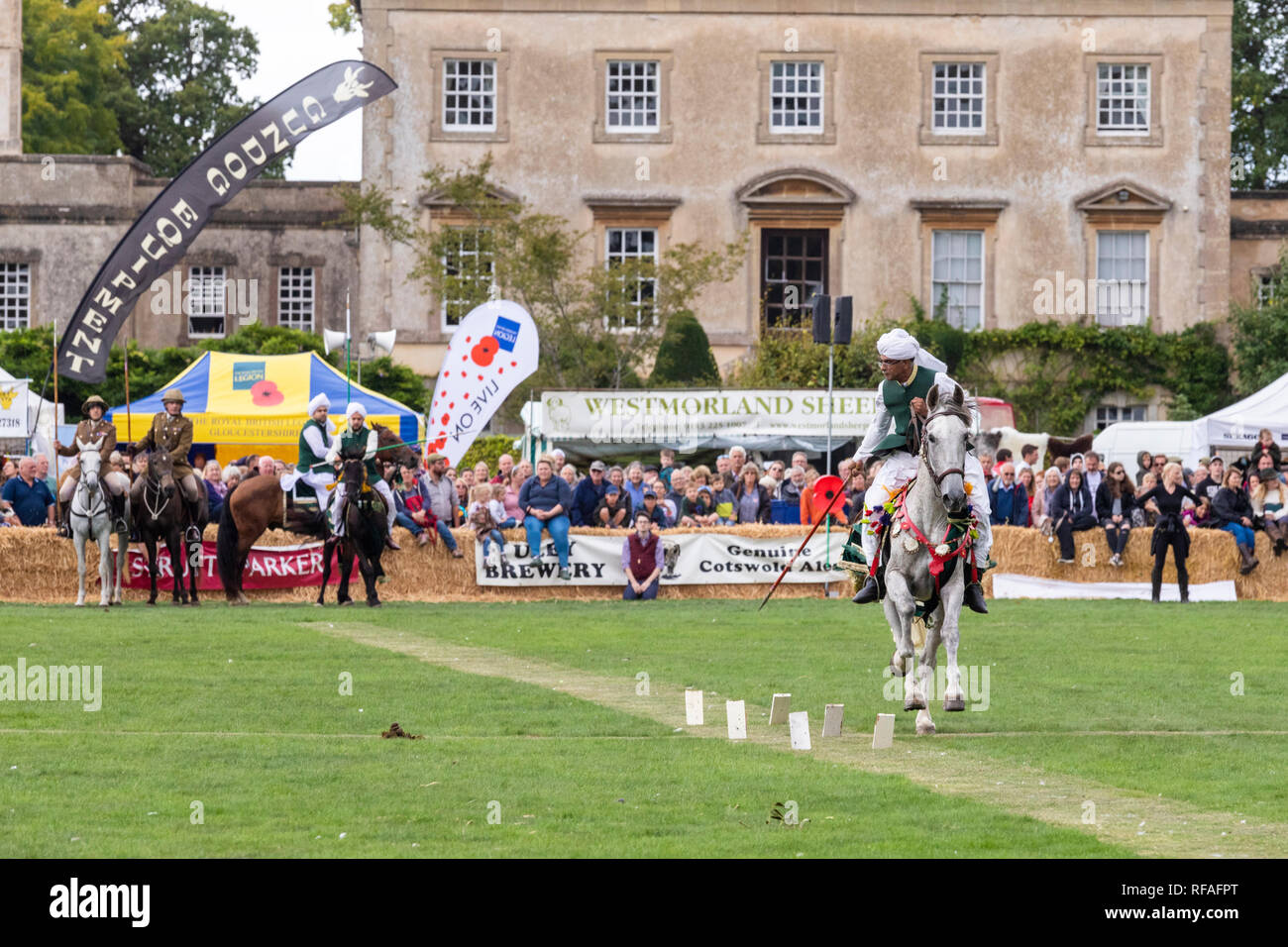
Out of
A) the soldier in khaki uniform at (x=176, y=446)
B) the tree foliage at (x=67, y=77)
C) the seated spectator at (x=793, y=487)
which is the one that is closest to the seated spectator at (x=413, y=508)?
the soldier in khaki uniform at (x=176, y=446)

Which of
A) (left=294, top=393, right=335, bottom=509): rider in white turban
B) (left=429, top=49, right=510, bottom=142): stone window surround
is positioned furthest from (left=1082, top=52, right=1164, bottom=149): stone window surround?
(left=294, top=393, right=335, bottom=509): rider in white turban

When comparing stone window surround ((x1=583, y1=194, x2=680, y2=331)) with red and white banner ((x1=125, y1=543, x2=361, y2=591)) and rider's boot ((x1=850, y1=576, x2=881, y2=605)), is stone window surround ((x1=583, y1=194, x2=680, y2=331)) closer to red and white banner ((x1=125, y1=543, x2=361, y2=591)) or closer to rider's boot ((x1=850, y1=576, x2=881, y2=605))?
red and white banner ((x1=125, y1=543, x2=361, y2=591))

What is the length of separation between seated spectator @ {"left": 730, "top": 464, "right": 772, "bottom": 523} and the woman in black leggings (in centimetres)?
571

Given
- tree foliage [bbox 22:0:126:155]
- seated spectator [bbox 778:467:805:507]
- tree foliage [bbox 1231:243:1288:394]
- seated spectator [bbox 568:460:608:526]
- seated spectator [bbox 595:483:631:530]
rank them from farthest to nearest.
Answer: tree foliage [bbox 22:0:126:155] < tree foliage [bbox 1231:243:1288:394] < seated spectator [bbox 778:467:805:507] < seated spectator [bbox 595:483:631:530] < seated spectator [bbox 568:460:608:526]

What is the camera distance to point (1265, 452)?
108 feet

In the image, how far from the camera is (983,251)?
53.8m

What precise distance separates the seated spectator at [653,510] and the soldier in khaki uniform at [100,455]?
728cm

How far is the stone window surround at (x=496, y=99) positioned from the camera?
2079 inches

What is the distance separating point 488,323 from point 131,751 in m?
18.9

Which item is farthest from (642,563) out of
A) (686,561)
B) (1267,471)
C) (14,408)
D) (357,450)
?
(14,408)

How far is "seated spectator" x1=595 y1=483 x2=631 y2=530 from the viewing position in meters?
31.2

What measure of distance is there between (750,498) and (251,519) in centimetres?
768
